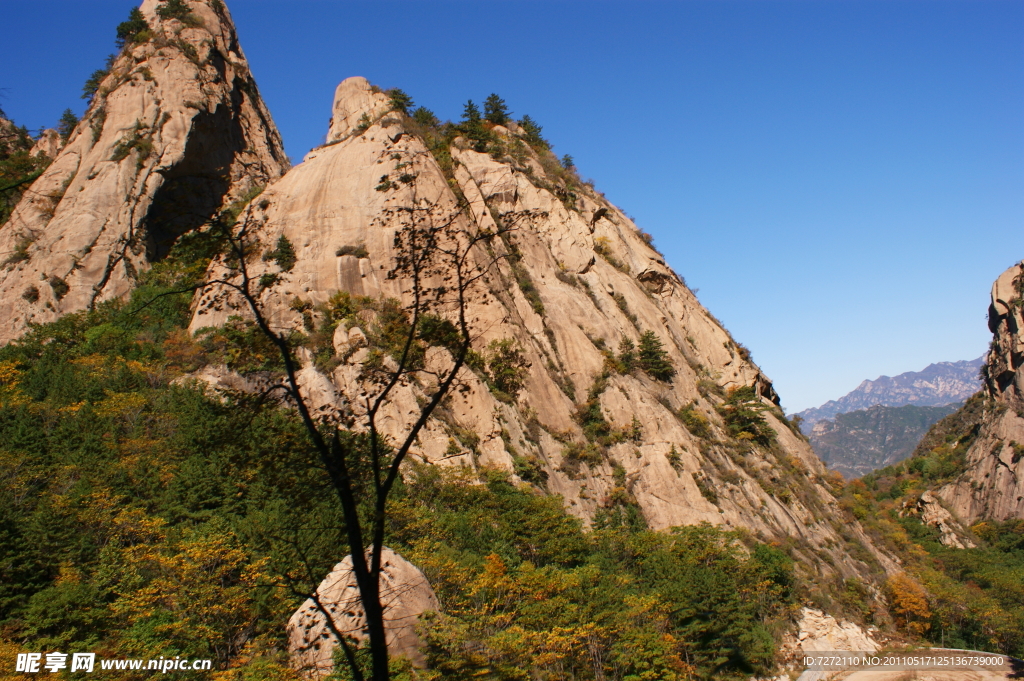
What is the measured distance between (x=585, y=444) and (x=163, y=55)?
3818 cm

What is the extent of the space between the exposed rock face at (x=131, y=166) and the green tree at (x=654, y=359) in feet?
79.7

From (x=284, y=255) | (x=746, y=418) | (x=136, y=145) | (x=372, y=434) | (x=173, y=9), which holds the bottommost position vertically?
(x=372, y=434)

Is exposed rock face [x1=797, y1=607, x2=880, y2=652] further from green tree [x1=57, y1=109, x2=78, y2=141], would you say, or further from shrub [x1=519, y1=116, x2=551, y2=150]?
green tree [x1=57, y1=109, x2=78, y2=141]

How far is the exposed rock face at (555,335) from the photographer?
29.2 m

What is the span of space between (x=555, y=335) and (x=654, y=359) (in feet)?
19.9

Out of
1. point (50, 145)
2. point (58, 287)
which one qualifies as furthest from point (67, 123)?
point (58, 287)

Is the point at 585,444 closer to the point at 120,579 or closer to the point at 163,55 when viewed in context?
the point at 120,579

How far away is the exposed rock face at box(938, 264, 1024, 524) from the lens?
61.9 m

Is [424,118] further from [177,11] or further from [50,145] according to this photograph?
[50,145]

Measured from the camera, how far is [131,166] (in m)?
37.7

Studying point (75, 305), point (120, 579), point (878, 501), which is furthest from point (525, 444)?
point (878, 501)

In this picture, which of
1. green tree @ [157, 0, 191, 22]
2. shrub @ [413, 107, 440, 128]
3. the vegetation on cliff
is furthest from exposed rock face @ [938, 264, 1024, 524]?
green tree @ [157, 0, 191, 22]

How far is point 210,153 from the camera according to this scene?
42.2 metres

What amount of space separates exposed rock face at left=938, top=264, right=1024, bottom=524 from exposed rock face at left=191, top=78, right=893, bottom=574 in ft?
105
